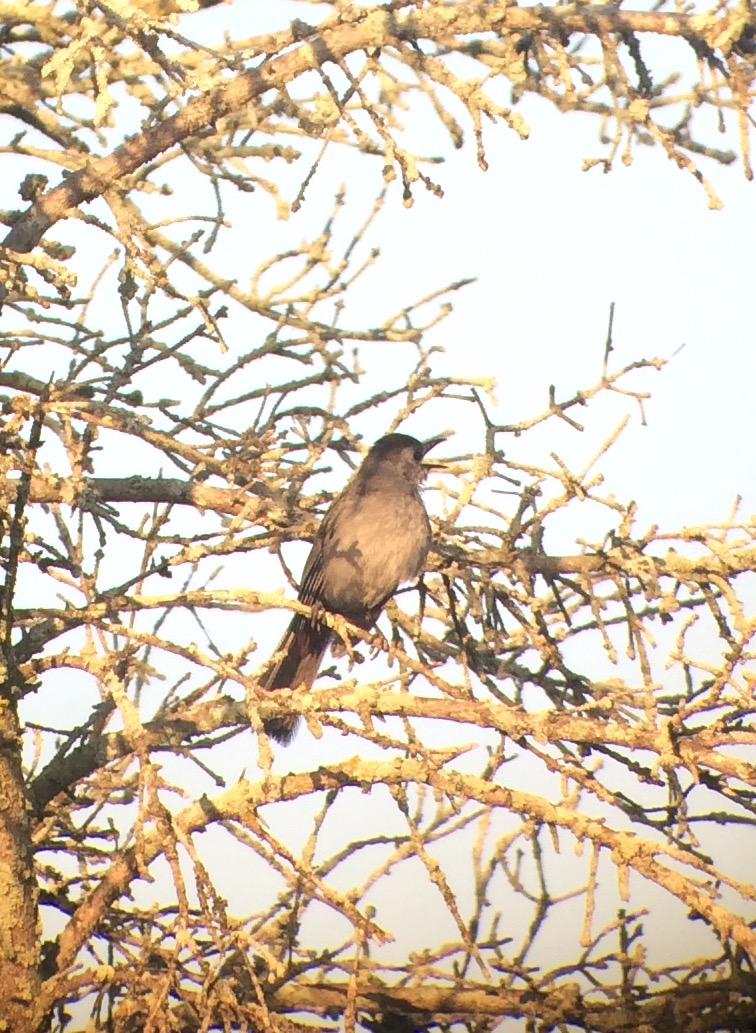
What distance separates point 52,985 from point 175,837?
1.08 metres

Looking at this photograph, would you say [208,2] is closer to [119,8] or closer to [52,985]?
[119,8]

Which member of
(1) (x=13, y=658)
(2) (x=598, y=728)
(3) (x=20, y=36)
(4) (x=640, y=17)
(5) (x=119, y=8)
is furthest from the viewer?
(3) (x=20, y=36)

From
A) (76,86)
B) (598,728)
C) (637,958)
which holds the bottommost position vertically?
(637,958)

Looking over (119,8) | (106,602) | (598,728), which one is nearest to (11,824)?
(106,602)

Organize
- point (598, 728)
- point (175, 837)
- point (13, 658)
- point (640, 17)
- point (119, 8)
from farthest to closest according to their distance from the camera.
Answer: point (640, 17) < point (13, 658) < point (119, 8) < point (598, 728) < point (175, 837)

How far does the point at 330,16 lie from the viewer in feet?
14.7

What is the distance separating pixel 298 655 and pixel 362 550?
2.23 ft

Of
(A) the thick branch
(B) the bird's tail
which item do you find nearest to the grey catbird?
(B) the bird's tail

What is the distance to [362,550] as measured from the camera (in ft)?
21.4

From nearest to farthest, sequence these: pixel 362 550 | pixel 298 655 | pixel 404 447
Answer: pixel 362 550
pixel 298 655
pixel 404 447

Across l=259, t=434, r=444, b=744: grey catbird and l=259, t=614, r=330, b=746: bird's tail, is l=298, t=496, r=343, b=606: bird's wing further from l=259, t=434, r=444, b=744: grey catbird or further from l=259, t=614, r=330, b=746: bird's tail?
l=259, t=614, r=330, b=746: bird's tail

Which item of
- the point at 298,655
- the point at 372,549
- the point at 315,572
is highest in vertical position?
Answer: the point at 315,572

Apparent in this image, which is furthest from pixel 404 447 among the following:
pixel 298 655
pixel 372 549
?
pixel 298 655

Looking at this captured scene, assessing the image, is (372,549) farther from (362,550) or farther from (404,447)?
(404,447)
